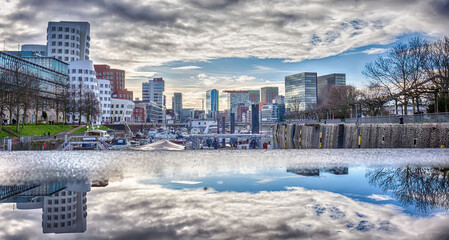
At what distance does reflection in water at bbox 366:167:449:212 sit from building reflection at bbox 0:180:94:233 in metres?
9.45

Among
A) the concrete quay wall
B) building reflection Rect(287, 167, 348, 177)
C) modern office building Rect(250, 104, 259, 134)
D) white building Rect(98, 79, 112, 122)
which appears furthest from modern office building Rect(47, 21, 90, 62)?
building reflection Rect(287, 167, 348, 177)

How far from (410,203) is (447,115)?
74.1 ft

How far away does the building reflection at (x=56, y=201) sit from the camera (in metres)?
8.51

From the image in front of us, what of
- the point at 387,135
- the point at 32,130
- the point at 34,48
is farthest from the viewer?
the point at 34,48

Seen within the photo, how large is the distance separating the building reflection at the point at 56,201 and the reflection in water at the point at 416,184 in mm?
9446

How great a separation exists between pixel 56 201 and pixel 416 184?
12615 mm

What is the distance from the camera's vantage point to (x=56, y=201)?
10367 mm

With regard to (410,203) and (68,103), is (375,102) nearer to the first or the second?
(410,203)

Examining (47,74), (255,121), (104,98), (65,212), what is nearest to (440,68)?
(65,212)

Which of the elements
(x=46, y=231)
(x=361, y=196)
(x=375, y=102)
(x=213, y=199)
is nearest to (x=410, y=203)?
(x=361, y=196)

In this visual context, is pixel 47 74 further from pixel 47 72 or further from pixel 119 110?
pixel 119 110

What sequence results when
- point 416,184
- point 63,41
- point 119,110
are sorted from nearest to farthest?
point 416,184, point 63,41, point 119,110

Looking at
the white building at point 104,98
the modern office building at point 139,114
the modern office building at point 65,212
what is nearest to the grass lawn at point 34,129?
the modern office building at point 65,212

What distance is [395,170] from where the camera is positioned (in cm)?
1622
